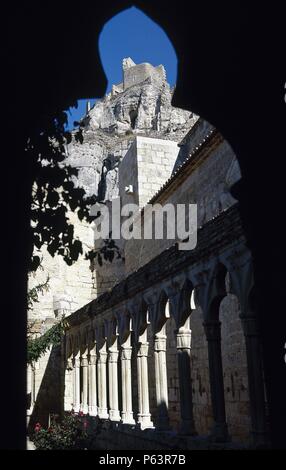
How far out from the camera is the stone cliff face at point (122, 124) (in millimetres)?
30531

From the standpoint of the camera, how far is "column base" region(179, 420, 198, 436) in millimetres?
6668

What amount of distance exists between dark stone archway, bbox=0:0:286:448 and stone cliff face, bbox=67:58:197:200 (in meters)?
24.5

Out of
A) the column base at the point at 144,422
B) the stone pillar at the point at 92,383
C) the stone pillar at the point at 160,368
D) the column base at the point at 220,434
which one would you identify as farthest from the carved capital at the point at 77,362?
the column base at the point at 220,434

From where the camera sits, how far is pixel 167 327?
13930 millimetres

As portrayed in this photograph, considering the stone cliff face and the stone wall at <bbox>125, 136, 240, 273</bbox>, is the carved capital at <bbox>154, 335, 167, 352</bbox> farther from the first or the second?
the stone cliff face

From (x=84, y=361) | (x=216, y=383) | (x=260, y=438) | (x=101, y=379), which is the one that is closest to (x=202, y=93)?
(x=260, y=438)

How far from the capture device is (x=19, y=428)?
2.07m

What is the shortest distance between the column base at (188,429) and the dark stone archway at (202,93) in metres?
4.30

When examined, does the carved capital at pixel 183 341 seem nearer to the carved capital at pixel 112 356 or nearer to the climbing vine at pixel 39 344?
the climbing vine at pixel 39 344

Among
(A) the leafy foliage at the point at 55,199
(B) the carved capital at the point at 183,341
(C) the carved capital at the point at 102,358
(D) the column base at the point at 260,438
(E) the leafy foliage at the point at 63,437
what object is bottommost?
(E) the leafy foliage at the point at 63,437

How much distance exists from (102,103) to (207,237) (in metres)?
41.3

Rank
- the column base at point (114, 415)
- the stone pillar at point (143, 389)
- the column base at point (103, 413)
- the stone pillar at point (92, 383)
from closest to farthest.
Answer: the stone pillar at point (143, 389) → the column base at point (114, 415) → the column base at point (103, 413) → the stone pillar at point (92, 383)

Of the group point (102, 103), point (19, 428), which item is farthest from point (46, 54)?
point (102, 103)

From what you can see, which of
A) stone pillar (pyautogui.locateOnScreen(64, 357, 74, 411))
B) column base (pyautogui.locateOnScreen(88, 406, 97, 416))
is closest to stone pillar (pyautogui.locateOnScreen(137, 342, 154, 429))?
column base (pyautogui.locateOnScreen(88, 406, 97, 416))
